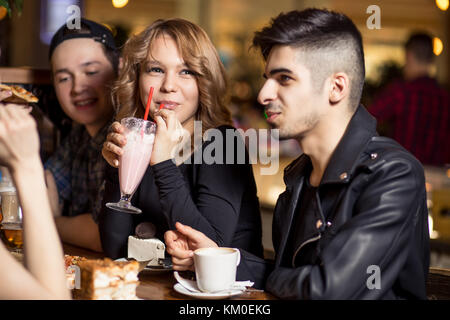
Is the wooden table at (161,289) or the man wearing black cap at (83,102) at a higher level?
the man wearing black cap at (83,102)

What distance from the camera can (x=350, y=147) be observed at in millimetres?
1505

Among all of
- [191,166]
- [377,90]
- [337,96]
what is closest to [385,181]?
[337,96]

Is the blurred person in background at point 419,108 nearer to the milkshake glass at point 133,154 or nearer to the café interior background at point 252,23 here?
the café interior background at point 252,23

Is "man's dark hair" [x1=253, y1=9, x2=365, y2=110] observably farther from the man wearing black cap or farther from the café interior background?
the café interior background

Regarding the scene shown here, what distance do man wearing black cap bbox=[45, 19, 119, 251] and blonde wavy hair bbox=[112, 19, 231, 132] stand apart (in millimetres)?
223

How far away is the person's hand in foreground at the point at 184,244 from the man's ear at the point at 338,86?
501mm

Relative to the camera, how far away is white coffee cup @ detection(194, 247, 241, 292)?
139 cm

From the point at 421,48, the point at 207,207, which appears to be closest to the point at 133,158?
the point at 207,207

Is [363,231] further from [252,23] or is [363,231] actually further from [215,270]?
[252,23]

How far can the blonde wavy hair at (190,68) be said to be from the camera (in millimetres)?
1969

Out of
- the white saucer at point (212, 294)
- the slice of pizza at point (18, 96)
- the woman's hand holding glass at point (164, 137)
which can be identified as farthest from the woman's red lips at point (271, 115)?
the slice of pizza at point (18, 96)

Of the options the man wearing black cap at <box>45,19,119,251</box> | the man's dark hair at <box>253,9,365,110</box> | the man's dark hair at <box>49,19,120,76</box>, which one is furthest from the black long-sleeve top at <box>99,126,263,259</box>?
the man's dark hair at <box>49,19,120,76</box>

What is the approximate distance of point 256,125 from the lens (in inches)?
302
